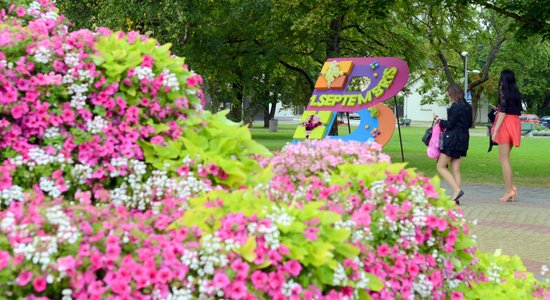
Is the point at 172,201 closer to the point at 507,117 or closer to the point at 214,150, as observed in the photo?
the point at 214,150

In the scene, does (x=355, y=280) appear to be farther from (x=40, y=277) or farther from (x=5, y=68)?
(x=5, y=68)

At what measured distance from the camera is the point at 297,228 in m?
3.09

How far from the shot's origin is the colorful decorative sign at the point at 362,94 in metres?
17.5

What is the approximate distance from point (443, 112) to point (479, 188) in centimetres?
9764

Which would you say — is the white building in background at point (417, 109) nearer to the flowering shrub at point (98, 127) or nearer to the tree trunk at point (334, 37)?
the tree trunk at point (334, 37)

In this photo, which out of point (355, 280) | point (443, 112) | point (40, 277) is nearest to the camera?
point (40, 277)

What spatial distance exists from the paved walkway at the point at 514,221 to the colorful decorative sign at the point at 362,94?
3.26 metres

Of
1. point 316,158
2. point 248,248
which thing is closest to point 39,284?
point 248,248

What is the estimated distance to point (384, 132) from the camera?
18.3 meters

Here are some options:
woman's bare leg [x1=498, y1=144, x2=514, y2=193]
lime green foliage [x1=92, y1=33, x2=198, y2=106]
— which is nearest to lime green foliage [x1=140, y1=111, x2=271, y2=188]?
lime green foliage [x1=92, y1=33, x2=198, y2=106]

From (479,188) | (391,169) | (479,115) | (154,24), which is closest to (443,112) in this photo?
(479,115)

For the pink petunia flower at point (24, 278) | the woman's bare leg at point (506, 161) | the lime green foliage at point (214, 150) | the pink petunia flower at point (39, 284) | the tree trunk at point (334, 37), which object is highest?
the tree trunk at point (334, 37)

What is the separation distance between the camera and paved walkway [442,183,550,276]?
8141 mm

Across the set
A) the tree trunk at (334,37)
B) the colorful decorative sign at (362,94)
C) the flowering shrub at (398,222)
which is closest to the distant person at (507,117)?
the colorful decorative sign at (362,94)
